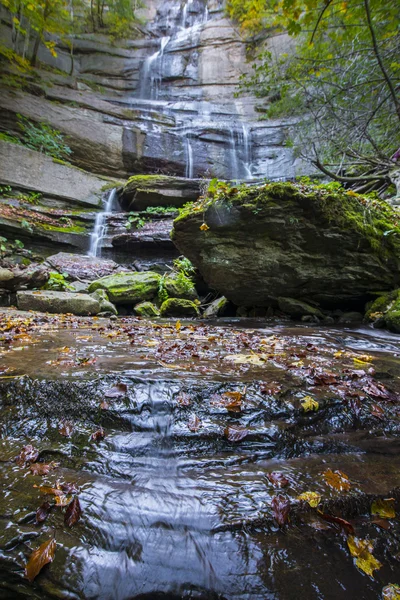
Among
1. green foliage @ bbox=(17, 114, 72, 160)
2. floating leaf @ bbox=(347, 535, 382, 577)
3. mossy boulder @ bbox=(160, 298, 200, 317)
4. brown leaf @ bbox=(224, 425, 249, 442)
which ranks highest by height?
green foliage @ bbox=(17, 114, 72, 160)

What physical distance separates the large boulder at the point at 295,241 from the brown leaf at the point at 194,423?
5.07 metres

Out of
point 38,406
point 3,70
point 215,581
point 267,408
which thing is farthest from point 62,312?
point 3,70

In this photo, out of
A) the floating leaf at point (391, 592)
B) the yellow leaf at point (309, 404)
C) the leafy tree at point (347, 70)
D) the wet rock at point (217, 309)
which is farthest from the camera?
the wet rock at point (217, 309)

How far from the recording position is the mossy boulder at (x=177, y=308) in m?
7.85

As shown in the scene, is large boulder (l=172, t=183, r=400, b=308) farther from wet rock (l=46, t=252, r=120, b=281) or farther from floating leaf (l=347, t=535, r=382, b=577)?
floating leaf (l=347, t=535, r=382, b=577)

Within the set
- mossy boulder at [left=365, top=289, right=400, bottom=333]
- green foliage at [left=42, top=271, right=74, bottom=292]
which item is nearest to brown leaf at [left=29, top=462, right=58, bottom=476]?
mossy boulder at [left=365, top=289, right=400, bottom=333]

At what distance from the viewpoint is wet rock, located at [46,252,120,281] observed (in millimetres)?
10070

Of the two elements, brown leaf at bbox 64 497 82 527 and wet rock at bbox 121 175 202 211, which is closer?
brown leaf at bbox 64 497 82 527

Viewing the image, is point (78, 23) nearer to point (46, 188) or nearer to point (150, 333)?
point (46, 188)

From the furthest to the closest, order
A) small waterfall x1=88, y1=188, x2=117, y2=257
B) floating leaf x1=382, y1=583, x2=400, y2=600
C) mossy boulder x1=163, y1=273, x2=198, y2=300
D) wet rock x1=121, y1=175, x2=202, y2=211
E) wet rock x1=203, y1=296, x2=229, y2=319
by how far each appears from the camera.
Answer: wet rock x1=121, y1=175, x2=202, y2=211, small waterfall x1=88, y1=188, x2=117, y2=257, mossy boulder x1=163, y1=273, x2=198, y2=300, wet rock x1=203, y1=296, x2=229, y2=319, floating leaf x1=382, y1=583, x2=400, y2=600

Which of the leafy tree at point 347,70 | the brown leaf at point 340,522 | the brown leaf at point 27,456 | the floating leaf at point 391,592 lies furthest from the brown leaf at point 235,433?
the leafy tree at point 347,70

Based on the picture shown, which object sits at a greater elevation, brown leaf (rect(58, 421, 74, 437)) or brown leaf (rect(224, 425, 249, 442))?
brown leaf (rect(224, 425, 249, 442))

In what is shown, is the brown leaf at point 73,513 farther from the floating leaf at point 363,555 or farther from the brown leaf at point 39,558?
the floating leaf at point 363,555

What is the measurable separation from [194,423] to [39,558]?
0.99m
